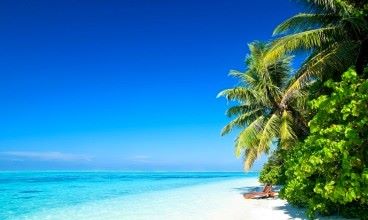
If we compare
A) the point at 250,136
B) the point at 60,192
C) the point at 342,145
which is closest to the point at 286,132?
the point at 250,136

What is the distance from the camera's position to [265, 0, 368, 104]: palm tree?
1002cm

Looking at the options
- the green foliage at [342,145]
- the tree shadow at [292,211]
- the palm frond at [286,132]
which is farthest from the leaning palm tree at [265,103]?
the green foliage at [342,145]

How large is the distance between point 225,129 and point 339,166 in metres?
12.9

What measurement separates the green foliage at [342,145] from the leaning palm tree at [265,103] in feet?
24.2

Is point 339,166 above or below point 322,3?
below

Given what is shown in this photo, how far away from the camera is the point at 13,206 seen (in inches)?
688

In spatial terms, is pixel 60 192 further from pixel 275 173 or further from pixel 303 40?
pixel 303 40

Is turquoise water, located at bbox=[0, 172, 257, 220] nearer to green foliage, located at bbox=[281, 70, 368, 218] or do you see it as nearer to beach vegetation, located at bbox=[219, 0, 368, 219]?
beach vegetation, located at bbox=[219, 0, 368, 219]

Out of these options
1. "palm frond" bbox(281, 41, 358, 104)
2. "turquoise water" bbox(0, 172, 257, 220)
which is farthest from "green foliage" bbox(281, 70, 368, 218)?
"turquoise water" bbox(0, 172, 257, 220)

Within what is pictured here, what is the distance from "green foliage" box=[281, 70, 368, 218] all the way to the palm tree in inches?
84.7

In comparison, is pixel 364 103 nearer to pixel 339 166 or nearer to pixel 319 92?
pixel 339 166

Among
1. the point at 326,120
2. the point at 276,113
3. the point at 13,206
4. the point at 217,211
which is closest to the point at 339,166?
the point at 326,120

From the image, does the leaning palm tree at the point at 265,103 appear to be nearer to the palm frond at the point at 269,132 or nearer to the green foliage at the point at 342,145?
the palm frond at the point at 269,132

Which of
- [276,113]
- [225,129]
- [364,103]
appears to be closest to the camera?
[364,103]
